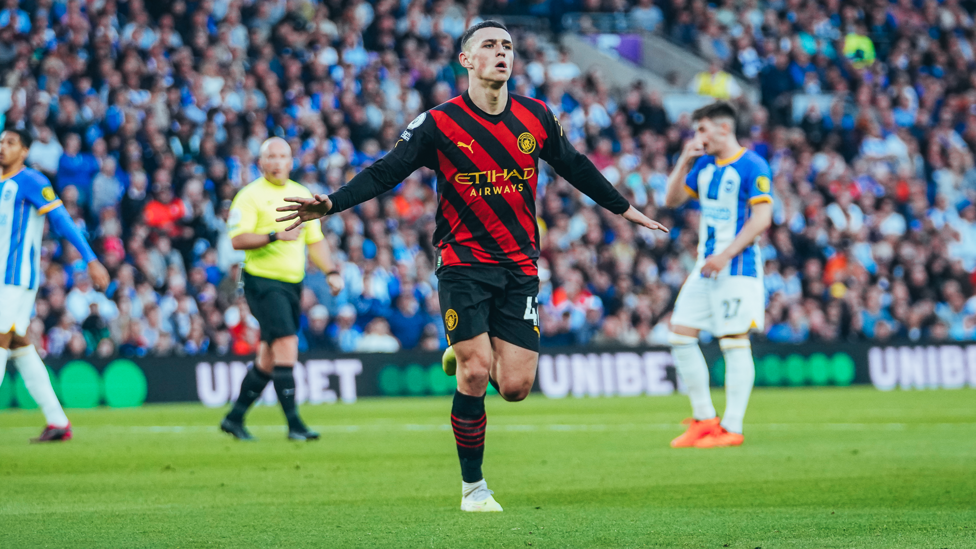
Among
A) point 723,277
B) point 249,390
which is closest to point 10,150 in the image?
point 249,390

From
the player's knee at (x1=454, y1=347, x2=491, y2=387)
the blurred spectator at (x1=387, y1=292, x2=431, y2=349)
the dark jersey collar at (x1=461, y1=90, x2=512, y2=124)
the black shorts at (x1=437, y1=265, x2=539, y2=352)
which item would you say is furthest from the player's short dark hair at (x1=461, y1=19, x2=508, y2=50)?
the blurred spectator at (x1=387, y1=292, x2=431, y2=349)

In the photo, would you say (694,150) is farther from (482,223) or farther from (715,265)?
(482,223)

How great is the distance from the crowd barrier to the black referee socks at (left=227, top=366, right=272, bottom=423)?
5.02m

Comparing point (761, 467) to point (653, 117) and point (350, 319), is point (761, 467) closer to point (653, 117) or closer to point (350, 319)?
point (350, 319)

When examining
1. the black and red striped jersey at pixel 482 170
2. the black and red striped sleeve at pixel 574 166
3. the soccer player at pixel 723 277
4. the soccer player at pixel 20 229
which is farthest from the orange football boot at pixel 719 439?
the soccer player at pixel 20 229

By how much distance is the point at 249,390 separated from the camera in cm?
988

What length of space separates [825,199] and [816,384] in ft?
16.9

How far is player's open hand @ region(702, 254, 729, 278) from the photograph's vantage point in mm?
8828

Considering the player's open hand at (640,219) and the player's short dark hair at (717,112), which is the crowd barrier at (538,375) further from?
the player's open hand at (640,219)

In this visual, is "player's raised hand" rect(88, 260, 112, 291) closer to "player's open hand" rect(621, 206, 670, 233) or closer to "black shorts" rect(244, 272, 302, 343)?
"black shorts" rect(244, 272, 302, 343)

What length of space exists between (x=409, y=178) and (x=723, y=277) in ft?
35.7

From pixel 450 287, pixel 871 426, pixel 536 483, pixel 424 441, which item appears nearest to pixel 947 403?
pixel 871 426

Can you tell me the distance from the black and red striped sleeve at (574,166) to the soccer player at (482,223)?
0.8 inches

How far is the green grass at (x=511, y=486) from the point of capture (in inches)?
196
